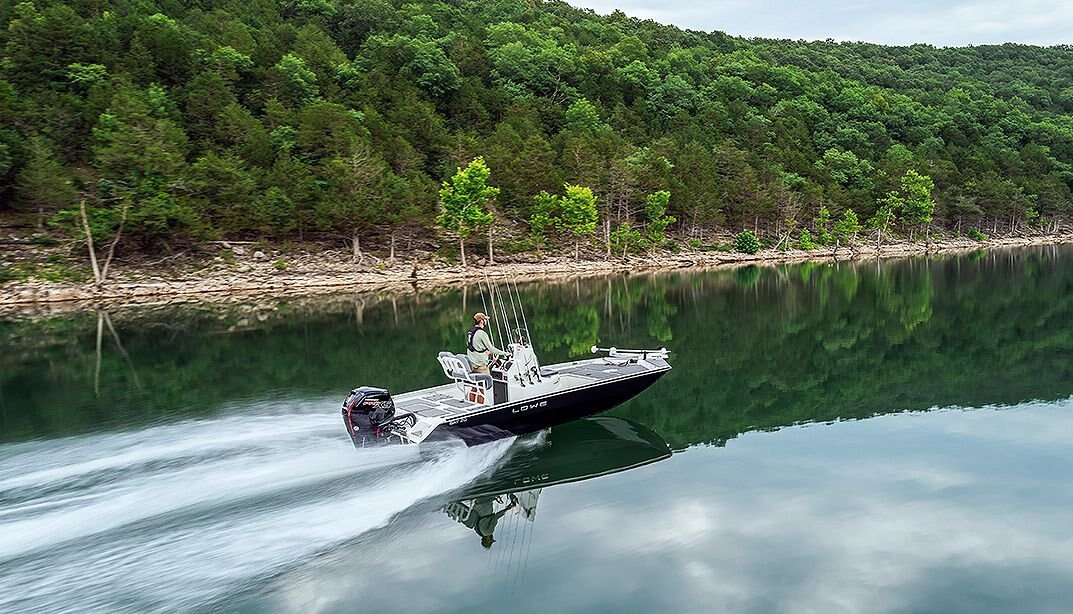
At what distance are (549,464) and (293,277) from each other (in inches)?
1877

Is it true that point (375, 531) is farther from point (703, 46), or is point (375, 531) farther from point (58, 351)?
point (703, 46)

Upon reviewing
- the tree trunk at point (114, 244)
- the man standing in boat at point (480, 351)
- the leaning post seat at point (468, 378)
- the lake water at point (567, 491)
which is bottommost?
the lake water at point (567, 491)

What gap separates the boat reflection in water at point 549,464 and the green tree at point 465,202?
50.5 m

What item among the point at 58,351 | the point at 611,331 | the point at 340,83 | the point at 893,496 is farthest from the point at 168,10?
the point at 893,496

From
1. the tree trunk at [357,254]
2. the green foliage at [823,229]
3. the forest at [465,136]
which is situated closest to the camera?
the forest at [465,136]

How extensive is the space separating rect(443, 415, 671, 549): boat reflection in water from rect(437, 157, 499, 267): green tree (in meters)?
50.5

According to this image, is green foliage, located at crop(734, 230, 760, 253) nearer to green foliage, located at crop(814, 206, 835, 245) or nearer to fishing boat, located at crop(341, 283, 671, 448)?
green foliage, located at crop(814, 206, 835, 245)

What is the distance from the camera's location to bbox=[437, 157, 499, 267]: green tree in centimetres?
6694

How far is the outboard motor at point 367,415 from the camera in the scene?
1471 centimetres

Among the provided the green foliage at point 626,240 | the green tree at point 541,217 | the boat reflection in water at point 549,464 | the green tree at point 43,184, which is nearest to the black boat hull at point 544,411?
the boat reflection in water at point 549,464

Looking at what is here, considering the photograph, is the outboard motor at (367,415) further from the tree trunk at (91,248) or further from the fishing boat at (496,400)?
the tree trunk at (91,248)

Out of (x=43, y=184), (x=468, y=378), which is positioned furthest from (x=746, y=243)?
(x=468, y=378)

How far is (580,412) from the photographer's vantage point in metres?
17.0

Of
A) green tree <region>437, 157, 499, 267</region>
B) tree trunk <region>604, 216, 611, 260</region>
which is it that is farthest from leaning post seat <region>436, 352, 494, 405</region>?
tree trunk <region>604, 216, 611, 260</region>
